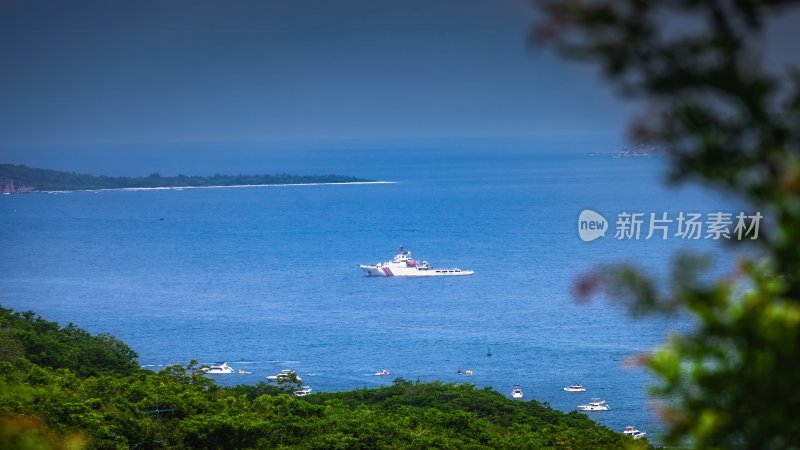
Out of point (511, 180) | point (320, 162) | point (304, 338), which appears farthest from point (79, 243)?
point (320, 162)

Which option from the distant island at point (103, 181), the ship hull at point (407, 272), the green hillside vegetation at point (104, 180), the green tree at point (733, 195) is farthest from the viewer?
the green hillside vegetation at point (104, 180)

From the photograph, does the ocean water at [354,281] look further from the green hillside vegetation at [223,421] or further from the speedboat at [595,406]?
the green hillside vegetation at [223,421]

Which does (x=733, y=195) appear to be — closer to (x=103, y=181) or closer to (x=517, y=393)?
(x=517, y=393)

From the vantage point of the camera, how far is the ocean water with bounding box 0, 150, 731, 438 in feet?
86.1

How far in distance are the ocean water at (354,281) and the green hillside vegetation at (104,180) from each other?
1.73m

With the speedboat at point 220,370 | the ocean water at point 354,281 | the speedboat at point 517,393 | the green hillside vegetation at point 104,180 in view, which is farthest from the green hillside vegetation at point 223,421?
the green hillside vegetation at point 104,180

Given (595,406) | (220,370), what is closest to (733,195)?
(595,406)

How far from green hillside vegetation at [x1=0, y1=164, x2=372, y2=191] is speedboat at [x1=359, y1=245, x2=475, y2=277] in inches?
2097

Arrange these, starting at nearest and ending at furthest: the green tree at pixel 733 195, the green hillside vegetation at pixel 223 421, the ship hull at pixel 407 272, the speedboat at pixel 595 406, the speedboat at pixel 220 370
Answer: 1. the green tree at pixel 733 195
2. the green hillside vegetation at pixel 223 421
3. the speedboat at pixel 595 406
4. the speedboat at pixel 220 370
5. the ship hull at pixel 407 272

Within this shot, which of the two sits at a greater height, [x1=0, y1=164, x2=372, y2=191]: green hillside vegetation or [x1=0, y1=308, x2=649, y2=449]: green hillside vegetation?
[x1=0, y1=164, x2=372, y2=191]: green hillside vegetation

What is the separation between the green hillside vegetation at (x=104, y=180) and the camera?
292 feet

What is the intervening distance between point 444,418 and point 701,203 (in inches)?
2178

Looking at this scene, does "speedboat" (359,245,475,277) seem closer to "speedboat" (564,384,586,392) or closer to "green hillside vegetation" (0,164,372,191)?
"speedboat" (564,384,586,392)

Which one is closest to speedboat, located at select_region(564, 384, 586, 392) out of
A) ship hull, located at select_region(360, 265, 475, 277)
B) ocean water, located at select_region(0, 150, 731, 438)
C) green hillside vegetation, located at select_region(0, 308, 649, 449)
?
ocean water, located at select_region(0, 150, 731, 438)
